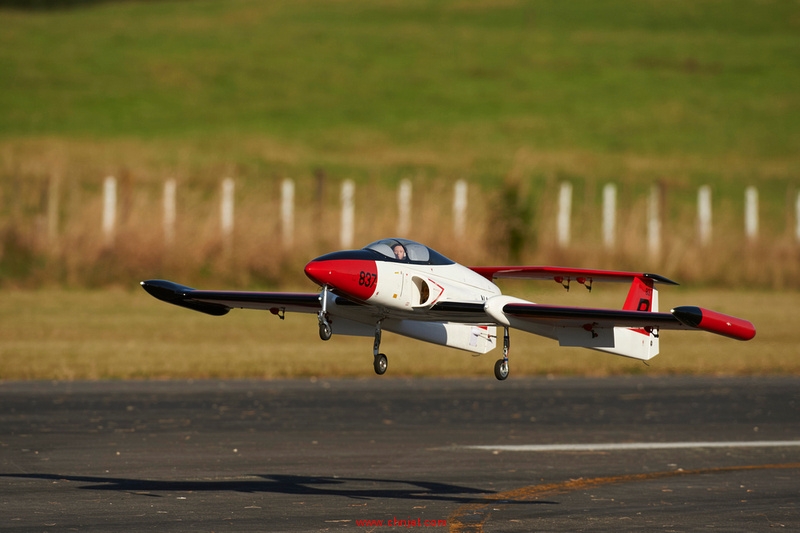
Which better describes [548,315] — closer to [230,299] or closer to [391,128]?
[230,299]

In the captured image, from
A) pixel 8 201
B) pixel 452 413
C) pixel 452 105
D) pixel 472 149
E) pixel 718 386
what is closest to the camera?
pixel 452 413

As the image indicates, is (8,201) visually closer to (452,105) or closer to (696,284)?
(696,284)

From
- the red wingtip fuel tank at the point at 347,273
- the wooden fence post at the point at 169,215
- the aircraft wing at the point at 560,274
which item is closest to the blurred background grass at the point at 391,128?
the wooden fence post at the point at 169,215

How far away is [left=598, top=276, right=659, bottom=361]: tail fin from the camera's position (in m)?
19.6

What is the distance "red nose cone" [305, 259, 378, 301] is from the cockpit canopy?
0.50 m

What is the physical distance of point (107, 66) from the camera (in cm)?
12900

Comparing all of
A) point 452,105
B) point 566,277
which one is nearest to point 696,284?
point 566,277

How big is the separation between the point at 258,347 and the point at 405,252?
32.0 m

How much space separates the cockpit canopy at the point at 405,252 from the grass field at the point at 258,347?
2525cm

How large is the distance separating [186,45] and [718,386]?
107037 millimetres

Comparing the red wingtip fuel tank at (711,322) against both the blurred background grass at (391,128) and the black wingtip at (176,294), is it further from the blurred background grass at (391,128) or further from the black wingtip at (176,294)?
the blurred background grass at (391,128)

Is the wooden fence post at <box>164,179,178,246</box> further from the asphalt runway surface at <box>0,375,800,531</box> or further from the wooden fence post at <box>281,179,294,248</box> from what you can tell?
the asphalt runway surface at <box>0,375,800,531</box>

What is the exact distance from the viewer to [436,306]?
1788 centimetres

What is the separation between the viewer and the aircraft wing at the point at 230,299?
18469 mm
